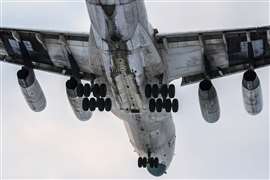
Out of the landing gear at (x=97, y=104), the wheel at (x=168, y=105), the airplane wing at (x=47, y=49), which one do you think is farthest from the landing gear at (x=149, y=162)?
the airplane wing at (x=47, y=49)

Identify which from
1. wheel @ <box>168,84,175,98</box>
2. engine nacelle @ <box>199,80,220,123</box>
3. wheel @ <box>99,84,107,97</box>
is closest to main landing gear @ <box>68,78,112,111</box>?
wheel @ <box>99,84,107,97</box>

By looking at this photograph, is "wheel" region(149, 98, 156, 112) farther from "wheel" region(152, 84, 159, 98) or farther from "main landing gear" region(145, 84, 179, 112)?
"wheel" region(152, 84, 159, 98)

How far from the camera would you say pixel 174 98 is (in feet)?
140

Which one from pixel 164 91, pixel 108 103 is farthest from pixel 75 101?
pixel 164 91

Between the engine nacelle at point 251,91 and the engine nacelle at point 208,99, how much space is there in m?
1.84

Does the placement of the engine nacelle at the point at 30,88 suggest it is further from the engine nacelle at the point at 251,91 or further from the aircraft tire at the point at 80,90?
the engine nacelle at the point at 251,91

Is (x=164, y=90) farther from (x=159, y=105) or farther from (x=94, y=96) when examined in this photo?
(x=94, y=96)

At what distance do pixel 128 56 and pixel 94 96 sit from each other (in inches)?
189

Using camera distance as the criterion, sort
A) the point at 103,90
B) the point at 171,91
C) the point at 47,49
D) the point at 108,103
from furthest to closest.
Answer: the point at 47,49 → the point at 108,103 → the point at 103,90 → the point at 171,91

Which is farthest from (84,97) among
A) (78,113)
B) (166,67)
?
(166,67)

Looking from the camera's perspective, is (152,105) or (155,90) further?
(152,105)

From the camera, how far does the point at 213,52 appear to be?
42.5 m

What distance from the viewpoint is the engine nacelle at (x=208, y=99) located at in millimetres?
42594

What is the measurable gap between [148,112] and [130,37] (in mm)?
7012
